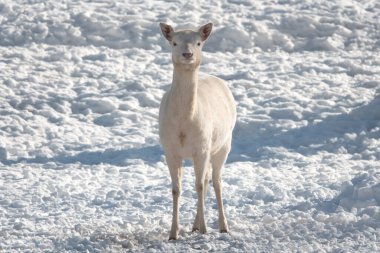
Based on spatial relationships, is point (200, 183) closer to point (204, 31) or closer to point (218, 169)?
point (218, 169)

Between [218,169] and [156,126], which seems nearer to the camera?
[218,169]

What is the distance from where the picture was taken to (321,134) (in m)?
15.0

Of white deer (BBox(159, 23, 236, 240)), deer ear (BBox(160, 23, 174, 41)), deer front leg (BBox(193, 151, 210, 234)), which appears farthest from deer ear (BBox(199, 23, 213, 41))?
deer front leg (BBox(193, 151, 210, 234))

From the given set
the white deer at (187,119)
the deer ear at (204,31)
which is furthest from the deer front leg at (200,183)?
the deer ear at (204,31)

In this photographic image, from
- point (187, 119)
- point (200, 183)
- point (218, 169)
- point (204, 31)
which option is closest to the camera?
point (187, 119)

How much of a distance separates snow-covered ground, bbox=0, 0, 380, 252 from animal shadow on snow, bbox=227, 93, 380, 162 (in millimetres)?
35

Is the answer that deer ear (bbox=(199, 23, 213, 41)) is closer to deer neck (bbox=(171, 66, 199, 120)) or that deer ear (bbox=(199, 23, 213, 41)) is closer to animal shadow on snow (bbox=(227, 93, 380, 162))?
deer neck (bbox=(171, 66, 199, 120))

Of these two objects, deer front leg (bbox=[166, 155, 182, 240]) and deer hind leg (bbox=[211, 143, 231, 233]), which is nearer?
deer front leg (bbox=[166, 155, 182, 240])

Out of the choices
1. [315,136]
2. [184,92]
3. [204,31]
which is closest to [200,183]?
[184,92]

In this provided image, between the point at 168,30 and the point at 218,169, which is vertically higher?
the point at 168,30

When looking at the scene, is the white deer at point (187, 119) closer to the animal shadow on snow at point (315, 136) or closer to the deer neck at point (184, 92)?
the deer neck at point (184, 92)

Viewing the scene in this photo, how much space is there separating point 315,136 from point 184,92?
249 inches

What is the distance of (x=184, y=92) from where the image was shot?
8.99m

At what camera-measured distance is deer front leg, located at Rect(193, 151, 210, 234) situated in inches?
358
